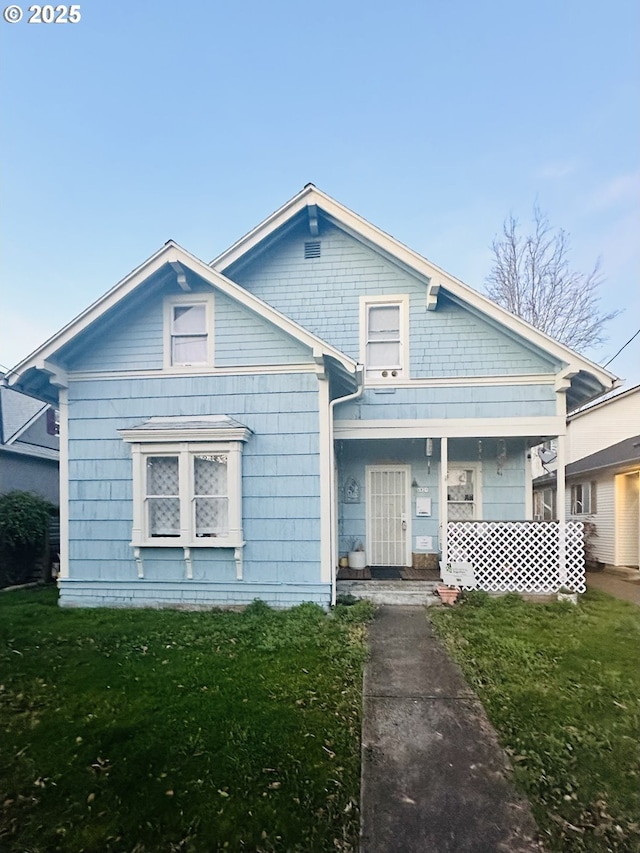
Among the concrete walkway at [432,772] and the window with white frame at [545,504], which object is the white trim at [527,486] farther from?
the window with white frame at [545,504]

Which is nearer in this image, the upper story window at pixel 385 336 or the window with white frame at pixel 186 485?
the window with white frame at pixel 186 485

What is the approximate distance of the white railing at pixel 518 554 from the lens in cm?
812

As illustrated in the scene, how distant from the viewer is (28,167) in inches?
289

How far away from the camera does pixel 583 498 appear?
48.4 ft

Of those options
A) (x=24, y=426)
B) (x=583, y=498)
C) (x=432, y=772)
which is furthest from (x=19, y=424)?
(x=583, y=498)

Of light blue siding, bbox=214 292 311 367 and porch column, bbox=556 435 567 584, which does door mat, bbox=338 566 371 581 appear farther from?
light blue siding, bbox=214 292 311 367

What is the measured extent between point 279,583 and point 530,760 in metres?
4.53

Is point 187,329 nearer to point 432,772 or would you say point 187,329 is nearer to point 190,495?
point 190,495

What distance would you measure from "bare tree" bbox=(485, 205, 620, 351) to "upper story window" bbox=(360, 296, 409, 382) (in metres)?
12.6

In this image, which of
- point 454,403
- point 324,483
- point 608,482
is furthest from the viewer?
point 608,482

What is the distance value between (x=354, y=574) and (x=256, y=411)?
12.4 ft

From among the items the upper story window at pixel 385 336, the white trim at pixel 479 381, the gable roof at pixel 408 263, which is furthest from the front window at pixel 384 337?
the gable roof at pixel 408 263

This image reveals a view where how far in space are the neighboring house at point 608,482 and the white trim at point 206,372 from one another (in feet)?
26.0

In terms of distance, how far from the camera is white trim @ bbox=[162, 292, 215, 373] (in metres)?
7.70
